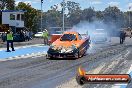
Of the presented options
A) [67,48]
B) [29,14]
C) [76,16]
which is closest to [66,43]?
[67,48]

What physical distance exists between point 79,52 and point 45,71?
614 centimetres

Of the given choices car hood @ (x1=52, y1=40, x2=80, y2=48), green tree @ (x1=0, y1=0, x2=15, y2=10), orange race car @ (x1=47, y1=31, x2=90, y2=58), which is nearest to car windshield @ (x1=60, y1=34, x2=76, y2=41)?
orange race car @ (x1=47, y1=31, x2=90, y2=58)

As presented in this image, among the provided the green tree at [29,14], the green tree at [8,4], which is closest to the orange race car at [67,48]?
the green tree at [29,14]

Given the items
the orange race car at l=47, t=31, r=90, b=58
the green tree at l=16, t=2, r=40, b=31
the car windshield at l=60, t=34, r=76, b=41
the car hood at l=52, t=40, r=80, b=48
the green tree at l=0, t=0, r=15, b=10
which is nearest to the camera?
the orange race car at l=47, t=31, r=90, b=58

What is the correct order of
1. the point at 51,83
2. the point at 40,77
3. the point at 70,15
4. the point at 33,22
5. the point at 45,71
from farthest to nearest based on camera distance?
the point at 70,15 < the point at 33,22 < the point at 45,71 < the point at 40,77 < the point at 51,83

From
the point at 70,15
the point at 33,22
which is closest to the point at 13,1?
the point at 33,22

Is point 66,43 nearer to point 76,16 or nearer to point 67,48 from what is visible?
point 67,48

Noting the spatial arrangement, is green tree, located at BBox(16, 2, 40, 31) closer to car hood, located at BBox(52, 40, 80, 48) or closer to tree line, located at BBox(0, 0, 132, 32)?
tree line, located at BBox(0, 0, 132, 32)

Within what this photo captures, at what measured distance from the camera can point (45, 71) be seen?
13539 mm

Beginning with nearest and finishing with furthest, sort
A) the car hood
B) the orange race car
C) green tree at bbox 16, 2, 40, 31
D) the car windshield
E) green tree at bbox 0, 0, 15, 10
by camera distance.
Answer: the orange race car
the car hood
the car windshield
green tree at bbox 16, 2, 40, 31
green tree at bbox 0, 0, 15, 10

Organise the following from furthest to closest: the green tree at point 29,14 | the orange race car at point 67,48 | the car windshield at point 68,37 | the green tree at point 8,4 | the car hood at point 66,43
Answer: the green tree at point 8,4 < the green tree at point 29,14 < the car windshield at point 68,37 < the car hood at point 66,43 < the orange race car at point 67,48

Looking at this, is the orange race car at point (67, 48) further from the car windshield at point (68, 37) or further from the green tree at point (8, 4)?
the green tree at point (8, 4)

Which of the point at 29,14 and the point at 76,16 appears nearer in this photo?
the point at 29,14

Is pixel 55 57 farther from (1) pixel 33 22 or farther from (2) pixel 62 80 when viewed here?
(1) pixel 33 22
